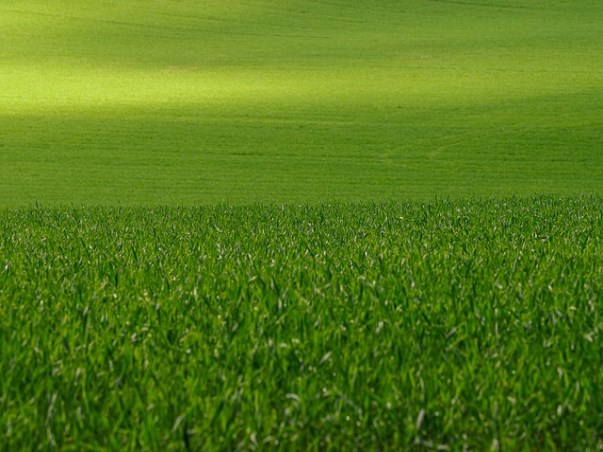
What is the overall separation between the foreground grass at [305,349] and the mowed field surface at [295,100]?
16.8 meters

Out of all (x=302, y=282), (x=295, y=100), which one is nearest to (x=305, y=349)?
(x=302, y=282)

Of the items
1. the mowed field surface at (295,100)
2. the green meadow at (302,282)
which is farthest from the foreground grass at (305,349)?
the mowed field surface at (295,100)

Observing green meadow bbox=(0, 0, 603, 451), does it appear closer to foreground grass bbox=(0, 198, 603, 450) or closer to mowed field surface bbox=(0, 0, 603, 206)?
foreground grass bbox=(0, 198, 603, 450)

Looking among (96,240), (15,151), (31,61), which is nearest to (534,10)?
(31,61)

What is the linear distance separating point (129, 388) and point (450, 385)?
1.12m

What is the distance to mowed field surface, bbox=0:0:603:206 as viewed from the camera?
27.1 m

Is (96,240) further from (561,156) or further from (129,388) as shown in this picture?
(561,156)

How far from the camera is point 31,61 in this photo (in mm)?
46688

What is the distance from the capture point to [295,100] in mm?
37688

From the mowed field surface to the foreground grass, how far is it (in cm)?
1679

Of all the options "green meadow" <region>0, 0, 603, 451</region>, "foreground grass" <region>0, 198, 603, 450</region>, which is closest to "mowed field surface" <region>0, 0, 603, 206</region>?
"green meadow" <region>0, 0, 603, 451</region>

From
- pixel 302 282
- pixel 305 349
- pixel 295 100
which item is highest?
pixel 305 349

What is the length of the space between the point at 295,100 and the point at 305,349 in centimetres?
3349

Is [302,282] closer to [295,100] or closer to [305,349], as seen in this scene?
[305,349]
